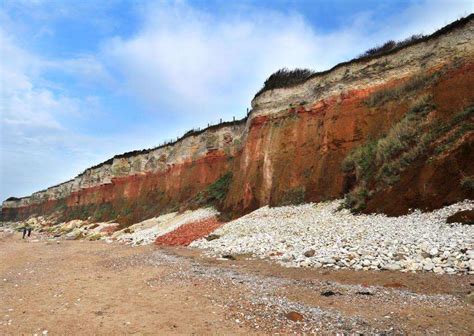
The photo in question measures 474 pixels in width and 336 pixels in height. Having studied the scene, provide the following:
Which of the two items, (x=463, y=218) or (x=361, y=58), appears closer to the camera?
(x=463, y=218)

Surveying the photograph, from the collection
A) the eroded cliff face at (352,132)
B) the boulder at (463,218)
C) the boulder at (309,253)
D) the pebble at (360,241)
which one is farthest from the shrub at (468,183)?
the boulder at (309,253)

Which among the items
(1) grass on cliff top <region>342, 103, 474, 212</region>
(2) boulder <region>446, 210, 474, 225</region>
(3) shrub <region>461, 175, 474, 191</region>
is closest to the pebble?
(2) boulder <region>446, 210, 474, 225</region>

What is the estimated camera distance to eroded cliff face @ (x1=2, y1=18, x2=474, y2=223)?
15.7 m

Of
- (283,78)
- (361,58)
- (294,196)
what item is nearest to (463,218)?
(294,196)

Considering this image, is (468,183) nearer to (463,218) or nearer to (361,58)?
(463,218)

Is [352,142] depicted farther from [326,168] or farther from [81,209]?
[81,209]

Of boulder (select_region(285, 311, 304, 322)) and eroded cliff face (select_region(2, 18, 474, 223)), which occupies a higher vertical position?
eroded cliff face (select_region(2, 18, 474, 223))

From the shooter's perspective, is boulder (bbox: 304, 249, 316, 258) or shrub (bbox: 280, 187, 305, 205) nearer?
boulder (bbox: 304, 249, 316, 258)

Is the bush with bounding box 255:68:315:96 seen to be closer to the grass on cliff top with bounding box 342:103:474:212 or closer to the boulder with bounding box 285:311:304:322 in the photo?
the grass on cliff top with bounding box 342:103:474:212

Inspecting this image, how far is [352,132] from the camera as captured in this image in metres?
24.2


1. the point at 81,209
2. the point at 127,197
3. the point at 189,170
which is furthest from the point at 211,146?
the point at 81,209

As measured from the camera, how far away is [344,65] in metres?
27.2

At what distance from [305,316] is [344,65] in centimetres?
2400

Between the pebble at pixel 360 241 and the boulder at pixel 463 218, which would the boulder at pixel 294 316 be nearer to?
the pebble at pixel 360 241
